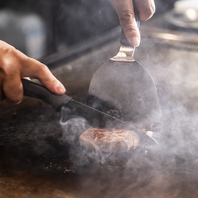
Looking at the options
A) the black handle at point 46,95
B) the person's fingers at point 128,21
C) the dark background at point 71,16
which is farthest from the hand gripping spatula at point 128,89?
the dark background at point 71,16

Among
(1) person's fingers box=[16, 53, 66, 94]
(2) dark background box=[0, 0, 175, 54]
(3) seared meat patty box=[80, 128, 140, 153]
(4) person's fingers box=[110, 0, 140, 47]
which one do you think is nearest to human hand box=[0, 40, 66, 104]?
(1) person's fingers box=[16, 53, 66, 94]

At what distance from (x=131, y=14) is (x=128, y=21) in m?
0.04

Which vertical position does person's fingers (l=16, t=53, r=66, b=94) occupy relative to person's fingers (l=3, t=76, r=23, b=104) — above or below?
above

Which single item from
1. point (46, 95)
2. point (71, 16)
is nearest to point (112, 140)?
point (46, 95)

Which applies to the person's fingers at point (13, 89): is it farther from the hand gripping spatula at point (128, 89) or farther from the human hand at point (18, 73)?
the hand gripping spatula at point (128, 89)

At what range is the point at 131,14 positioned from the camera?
5.65 feet

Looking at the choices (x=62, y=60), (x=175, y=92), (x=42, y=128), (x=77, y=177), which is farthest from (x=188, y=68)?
(x=77, y=177)

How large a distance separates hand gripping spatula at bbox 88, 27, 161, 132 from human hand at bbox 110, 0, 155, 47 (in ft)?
0.14

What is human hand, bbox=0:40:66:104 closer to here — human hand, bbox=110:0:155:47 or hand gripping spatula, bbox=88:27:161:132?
hand gripping spatula, bbox=88:27:161:132

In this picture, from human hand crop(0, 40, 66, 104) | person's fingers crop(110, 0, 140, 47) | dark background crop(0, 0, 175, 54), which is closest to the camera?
human hand crop(0, 40, 66, 104)

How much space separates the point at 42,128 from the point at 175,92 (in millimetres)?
648

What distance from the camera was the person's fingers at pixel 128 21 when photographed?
5.54ft

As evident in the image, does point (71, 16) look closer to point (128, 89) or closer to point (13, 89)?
point (128, 89)

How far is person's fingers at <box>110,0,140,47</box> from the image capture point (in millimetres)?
1688
